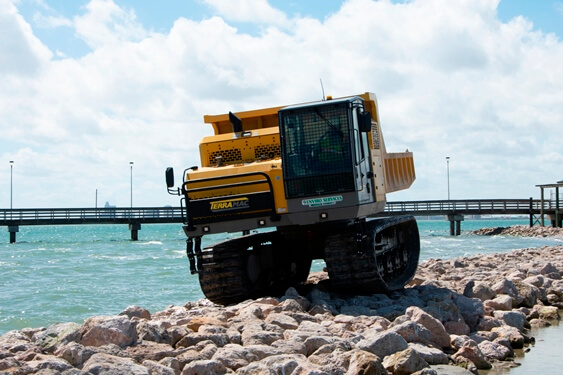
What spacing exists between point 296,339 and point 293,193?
379 centimetres

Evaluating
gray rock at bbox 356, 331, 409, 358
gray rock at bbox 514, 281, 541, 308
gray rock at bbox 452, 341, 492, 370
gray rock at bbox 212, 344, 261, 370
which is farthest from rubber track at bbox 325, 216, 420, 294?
gray rock at bbox 212, 344, 261, 370

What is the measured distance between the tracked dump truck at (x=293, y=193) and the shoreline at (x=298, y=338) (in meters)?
0.86

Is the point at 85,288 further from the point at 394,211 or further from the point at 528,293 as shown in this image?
the point at 394,211

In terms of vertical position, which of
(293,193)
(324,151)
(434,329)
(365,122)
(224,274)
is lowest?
(434,329)

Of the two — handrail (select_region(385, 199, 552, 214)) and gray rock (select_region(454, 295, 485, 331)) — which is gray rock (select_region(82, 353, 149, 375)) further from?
Answer: handrail (select_region(385, 199, 552, 214))

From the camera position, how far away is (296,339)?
8750mm

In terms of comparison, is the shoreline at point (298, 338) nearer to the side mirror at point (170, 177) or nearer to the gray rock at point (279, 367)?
the gray rock at point (279, 367)

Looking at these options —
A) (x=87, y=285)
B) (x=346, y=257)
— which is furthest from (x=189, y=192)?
(x=87, y=285)

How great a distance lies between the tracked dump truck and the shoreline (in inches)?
33.9

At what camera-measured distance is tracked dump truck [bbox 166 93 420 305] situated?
1220cm

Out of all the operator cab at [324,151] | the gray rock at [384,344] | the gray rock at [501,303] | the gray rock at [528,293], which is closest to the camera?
the gray rock at [384,344]

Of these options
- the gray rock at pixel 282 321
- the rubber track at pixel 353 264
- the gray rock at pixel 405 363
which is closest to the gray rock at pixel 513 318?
the rubber track at pixel 353 264

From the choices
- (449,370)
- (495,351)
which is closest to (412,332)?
(449,370)

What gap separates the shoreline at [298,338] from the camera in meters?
7.65
